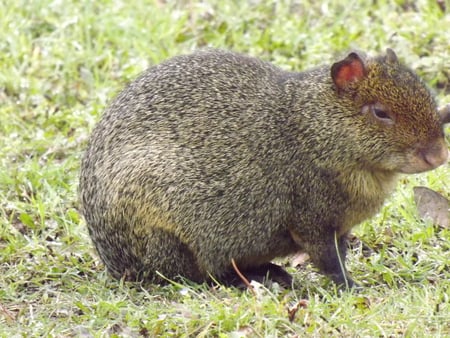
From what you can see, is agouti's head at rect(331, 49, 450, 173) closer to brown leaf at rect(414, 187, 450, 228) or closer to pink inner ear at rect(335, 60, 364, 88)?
pink inner ear at rect(335, 60, 364, 88)

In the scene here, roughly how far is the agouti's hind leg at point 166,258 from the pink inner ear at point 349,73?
1.28m

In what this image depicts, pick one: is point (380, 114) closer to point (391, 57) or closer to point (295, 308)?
point (391, 57)

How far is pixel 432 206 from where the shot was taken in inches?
282

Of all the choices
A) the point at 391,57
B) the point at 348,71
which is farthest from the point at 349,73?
the point at 391,57

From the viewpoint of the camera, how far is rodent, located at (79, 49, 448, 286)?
628cm

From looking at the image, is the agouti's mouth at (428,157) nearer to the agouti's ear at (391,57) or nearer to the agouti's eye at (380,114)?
the agouti's eye at (380,114)

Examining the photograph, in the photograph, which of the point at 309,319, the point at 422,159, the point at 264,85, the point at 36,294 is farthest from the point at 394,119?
the point at 36,294

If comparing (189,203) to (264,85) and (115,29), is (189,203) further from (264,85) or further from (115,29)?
(115,29)

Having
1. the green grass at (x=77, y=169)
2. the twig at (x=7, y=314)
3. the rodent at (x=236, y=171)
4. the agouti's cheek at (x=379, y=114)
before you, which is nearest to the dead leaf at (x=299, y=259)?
the green grass at (x=77, y=169)

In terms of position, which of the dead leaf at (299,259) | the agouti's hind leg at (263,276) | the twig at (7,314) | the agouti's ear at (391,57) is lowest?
the dead leaf at (299,259)

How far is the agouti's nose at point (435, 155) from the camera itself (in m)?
6.03

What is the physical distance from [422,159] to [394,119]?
27 centimetres

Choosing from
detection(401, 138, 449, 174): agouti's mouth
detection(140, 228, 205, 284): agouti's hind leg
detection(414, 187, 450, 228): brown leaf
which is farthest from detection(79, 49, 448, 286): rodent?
detection(414, 187, 450, 228): brown leaf

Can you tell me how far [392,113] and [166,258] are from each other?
150 cm
